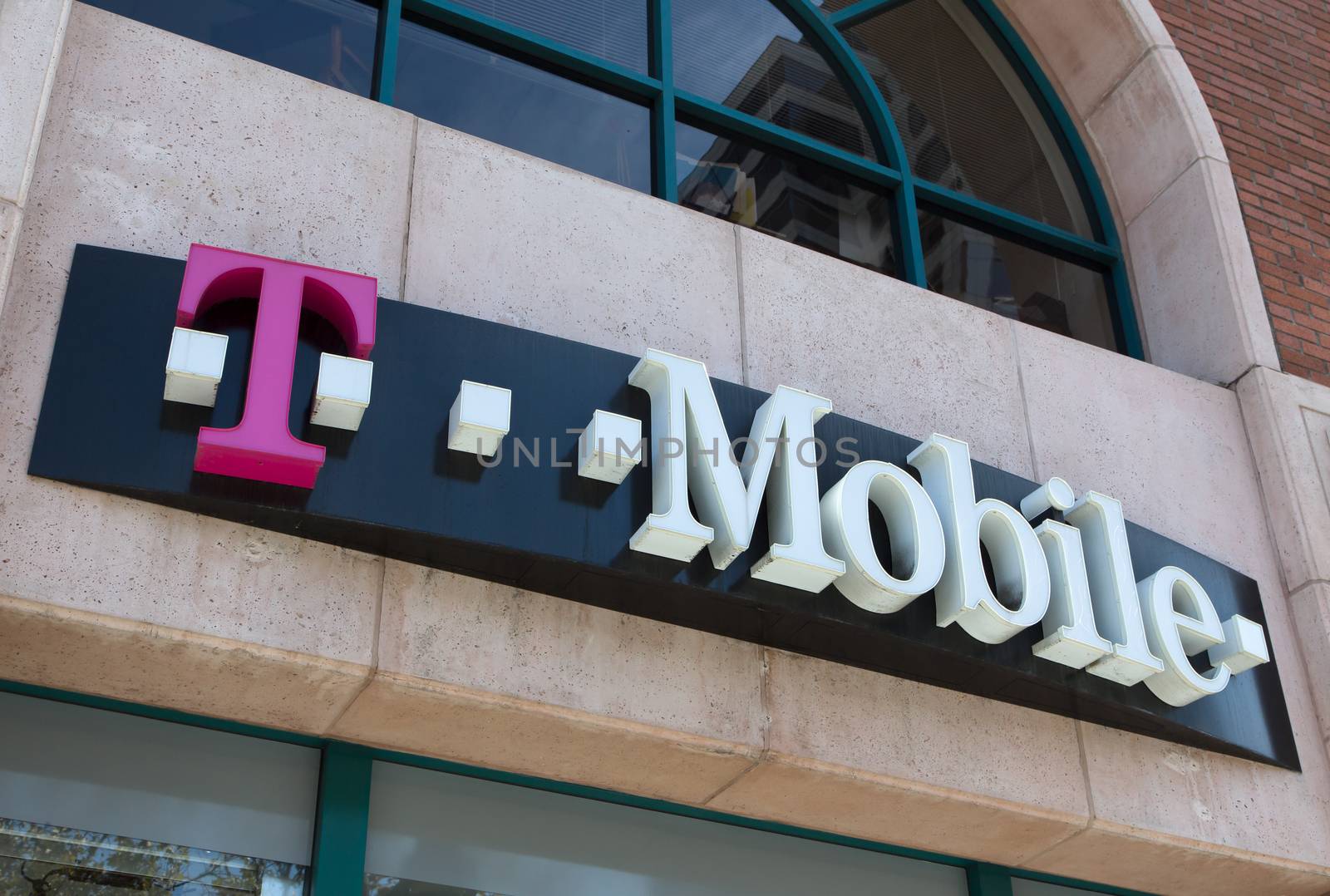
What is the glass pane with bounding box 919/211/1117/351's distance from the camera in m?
8.15

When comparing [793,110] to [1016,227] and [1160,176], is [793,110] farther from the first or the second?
[1160,176]

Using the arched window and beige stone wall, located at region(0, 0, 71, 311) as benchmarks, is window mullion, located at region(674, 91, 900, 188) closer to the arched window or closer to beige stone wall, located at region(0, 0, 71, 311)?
the arched window

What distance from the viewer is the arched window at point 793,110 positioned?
691 centimetres

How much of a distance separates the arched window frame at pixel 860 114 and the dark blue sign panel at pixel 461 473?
6.42 feet

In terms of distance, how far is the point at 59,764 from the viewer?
484 centimetres

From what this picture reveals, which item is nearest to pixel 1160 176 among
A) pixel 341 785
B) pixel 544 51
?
pixel 544 51

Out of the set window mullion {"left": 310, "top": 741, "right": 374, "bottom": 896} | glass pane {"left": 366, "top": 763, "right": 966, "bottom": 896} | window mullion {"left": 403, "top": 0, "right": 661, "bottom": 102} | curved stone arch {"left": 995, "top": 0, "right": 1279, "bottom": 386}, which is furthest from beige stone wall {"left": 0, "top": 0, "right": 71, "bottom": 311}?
curved stone arch {"left": 995, "top": 0, "right": 1279, "bottom": 386}

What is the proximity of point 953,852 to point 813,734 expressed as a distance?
113cm

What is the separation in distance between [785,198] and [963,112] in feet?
6.08

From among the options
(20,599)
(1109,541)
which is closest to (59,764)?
(20,599)

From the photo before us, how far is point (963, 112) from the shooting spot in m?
8.92

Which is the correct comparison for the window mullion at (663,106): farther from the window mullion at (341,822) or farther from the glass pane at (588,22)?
the window mullion at (341,822)

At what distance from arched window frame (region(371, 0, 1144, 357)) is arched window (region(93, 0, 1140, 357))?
0.04 ft

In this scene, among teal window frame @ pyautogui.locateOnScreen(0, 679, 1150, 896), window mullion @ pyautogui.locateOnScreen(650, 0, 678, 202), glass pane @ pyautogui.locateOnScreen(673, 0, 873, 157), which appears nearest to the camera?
teal window frame @ pyautogui.locateOnScreen(0, 679, 1150, 896)
